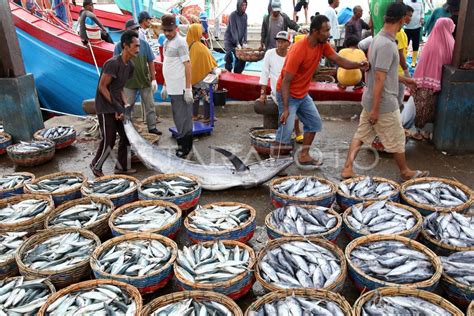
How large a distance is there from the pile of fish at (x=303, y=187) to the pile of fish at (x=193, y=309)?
1.80 m

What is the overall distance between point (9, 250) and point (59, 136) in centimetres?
349

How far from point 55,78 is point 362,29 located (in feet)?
28.7

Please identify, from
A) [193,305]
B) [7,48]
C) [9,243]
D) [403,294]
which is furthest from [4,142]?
[403,294]

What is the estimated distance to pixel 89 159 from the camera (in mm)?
6645

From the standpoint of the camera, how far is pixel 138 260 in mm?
3355

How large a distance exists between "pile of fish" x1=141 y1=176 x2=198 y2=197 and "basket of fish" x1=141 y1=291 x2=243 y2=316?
5.62ft

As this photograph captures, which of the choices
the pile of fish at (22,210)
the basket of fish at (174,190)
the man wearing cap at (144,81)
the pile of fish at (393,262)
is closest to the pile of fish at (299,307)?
the pile of fish at (393,262)

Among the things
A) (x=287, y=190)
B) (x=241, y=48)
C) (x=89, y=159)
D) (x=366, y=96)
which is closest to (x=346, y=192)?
(x=287, y=190)

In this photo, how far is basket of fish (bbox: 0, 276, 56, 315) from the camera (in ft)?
9.45

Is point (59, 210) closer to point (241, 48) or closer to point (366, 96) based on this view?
point (366, 96)

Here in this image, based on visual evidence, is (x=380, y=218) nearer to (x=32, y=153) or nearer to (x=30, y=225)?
(x=30, y=225)

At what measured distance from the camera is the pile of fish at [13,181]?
4.96 metres

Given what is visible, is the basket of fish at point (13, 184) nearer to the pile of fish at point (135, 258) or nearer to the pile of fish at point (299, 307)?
the pile of fish at point (135, 258)

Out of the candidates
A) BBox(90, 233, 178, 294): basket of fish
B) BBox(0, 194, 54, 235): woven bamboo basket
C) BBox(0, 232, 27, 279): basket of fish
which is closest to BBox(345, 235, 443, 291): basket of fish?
BBox(90, 233, 178, 294): basket of fish
